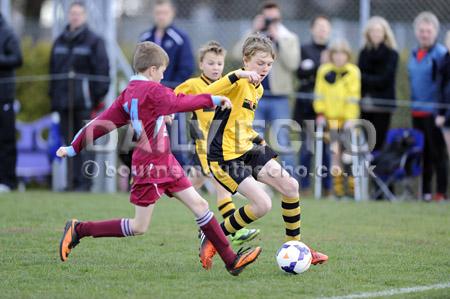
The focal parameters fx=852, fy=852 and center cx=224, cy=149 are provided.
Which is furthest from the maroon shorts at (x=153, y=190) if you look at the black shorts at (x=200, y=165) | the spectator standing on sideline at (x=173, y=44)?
the spectator standing on sideline at (x=173, y=44)

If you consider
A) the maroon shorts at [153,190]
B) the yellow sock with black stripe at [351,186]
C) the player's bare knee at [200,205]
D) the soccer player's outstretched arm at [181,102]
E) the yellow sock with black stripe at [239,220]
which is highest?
the soccer player's outstretched arm at [181,102]

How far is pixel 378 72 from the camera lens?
11648mm

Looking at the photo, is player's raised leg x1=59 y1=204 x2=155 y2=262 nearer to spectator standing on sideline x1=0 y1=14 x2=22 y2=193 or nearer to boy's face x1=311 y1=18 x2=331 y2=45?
spectator standing on sideline x1=0 y1=14 x2=22 y2=193

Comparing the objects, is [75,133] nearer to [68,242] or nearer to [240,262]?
[68,242]

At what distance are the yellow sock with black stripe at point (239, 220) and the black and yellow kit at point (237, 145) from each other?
0.72 ft

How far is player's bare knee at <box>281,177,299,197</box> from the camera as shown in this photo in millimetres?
6469

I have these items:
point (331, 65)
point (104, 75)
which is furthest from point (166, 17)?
point (331, 65)

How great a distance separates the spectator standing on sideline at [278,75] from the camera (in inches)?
460

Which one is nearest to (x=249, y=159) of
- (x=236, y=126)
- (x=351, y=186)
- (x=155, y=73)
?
(x=236, y=126)

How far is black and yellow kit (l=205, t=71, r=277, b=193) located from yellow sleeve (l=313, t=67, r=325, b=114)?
5.11m

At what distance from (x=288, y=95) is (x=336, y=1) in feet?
43.5

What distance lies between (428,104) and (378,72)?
81 centimetres

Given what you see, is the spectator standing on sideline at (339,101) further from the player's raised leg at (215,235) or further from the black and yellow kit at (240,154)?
the player's raised leg at (215,235)

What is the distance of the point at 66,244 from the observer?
621 centimetres
